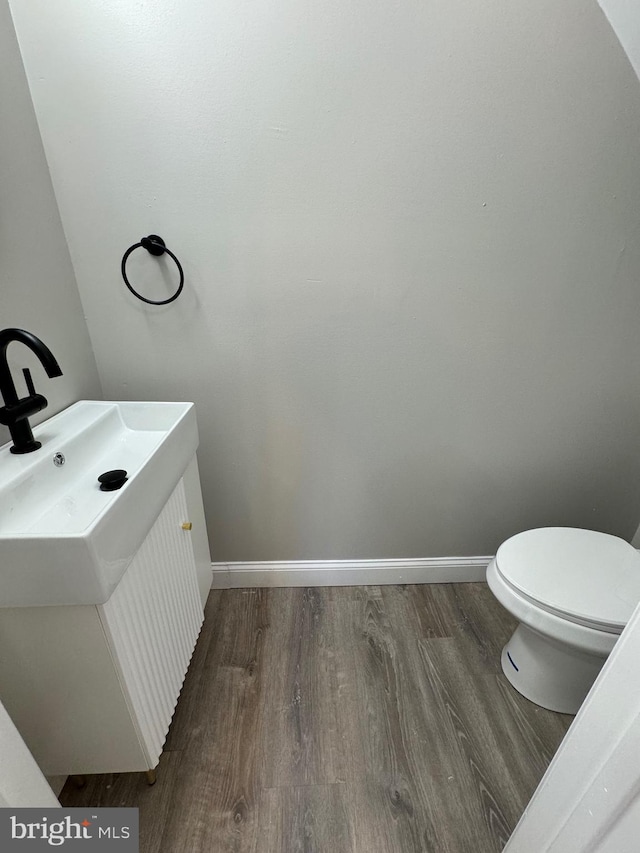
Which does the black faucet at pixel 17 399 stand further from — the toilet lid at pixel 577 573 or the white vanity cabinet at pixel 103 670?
the toilet lid at pixel 577 573

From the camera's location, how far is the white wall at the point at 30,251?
0.99 m

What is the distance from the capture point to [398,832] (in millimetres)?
999

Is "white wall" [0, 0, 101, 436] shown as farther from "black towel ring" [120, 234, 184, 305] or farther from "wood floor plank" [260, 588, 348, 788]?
"wood floor plank" [260, 588, 348, 788]

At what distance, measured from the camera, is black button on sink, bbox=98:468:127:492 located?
899 mm

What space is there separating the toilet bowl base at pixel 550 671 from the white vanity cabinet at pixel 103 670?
102 cm

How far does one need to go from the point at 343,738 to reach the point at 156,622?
0.67 metres

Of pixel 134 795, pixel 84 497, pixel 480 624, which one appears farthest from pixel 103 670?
pixel 480 624

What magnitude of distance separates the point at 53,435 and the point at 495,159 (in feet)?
4.64

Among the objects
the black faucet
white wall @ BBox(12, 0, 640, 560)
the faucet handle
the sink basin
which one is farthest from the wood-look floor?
the faucet handle

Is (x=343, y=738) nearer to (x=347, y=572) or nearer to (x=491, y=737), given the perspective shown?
(x=491, y=737)

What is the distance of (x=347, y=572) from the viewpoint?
5.58ft

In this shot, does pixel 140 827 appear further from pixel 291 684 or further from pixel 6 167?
pixel 6 167

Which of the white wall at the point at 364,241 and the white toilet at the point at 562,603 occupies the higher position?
the white wall at the point at 364,241

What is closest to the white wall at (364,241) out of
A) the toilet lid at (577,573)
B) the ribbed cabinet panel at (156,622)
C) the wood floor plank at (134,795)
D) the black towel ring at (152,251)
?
the black towel ring at (152,251)
